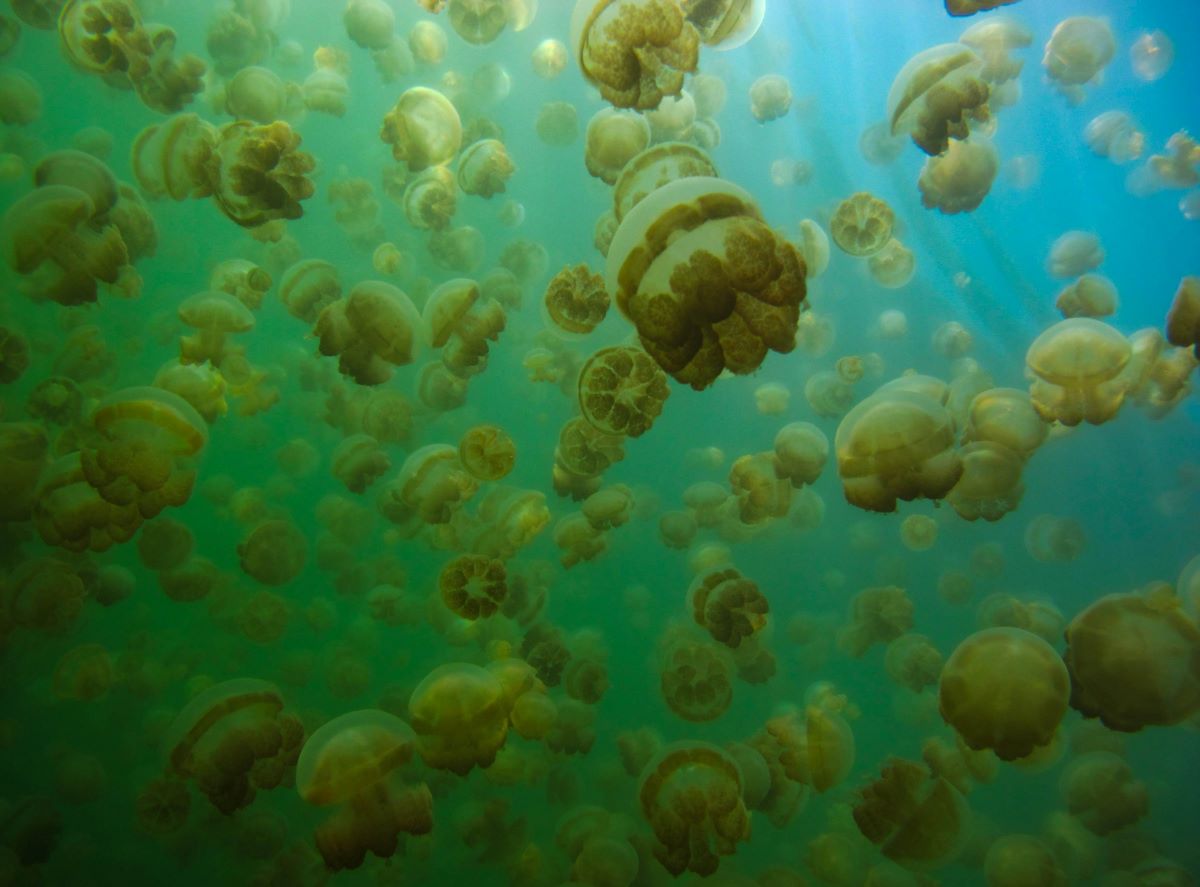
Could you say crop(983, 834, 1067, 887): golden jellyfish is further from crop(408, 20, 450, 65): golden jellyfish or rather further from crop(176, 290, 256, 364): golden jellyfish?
crop(408, 20, 450, 65): golden jellyfish

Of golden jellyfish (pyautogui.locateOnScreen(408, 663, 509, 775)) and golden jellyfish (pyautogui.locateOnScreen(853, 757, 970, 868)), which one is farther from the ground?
golden jellyfish (pyautogui.locateOnScreen(853, 757, 970, 868))

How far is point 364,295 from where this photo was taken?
5.62 metres

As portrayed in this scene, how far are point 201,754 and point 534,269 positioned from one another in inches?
317

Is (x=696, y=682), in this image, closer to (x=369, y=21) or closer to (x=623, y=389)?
(x=623, y=389)

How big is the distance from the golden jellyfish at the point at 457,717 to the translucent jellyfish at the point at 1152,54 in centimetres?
1894

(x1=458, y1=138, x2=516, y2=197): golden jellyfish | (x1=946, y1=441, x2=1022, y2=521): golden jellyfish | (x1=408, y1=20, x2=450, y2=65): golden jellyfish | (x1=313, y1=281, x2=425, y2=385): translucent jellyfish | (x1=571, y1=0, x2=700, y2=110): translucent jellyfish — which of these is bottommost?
A: (x1=313, y1=281, x2=425, y2=385): translucent jellyfish

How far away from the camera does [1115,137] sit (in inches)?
517

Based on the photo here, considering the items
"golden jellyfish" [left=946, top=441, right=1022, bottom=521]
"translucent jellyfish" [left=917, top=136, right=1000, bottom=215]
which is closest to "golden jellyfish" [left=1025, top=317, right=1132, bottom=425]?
"golden jellyfish" [left=946, top=441, right=1022, bottom=521]

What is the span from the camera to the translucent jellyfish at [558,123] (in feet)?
34.3

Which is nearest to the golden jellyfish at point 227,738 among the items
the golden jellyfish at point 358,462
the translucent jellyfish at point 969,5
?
the golden jellyfish at point 358,462

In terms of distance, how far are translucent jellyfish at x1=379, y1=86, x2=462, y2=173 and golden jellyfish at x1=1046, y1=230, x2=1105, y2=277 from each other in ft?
36.7

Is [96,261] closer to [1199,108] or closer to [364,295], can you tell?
[364,295]

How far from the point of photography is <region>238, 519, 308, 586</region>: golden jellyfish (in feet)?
25.2

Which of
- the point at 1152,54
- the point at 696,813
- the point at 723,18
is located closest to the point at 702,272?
the point at 723,18
